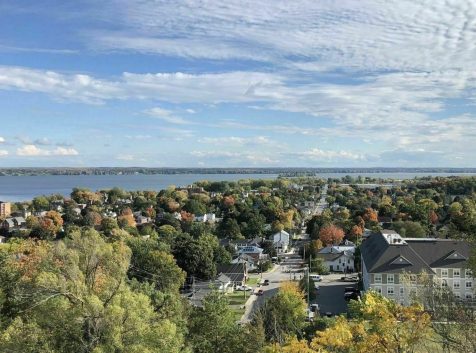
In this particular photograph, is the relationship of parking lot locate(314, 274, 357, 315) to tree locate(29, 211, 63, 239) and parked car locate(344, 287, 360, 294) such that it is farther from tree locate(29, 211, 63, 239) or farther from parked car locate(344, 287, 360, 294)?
tree locate(29, 211, 63, 239)

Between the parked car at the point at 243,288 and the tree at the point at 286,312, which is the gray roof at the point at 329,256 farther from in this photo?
the tree at the point at 286,312

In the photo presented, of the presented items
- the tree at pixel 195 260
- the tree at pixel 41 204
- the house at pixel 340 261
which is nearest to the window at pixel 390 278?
the tree at pixel 195 260

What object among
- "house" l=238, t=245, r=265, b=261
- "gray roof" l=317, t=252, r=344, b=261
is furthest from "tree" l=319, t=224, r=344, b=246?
"house" l=238, t=245, r=265, b=261

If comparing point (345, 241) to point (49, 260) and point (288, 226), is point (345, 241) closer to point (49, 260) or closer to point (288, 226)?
point (288, 226)

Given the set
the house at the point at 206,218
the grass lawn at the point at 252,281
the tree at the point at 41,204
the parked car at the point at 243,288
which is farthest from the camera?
the tree at the point at 41,204

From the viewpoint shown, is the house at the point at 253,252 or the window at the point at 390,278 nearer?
the window at the point at 390,278
